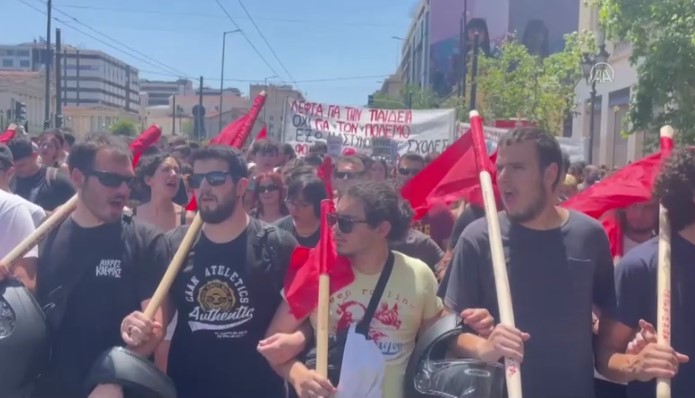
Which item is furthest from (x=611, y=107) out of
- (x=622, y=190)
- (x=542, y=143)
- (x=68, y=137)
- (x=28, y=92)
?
(x=28, y=92)

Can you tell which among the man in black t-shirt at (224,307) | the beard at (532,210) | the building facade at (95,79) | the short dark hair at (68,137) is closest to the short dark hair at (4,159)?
the man in black t-shirt at (224,307)

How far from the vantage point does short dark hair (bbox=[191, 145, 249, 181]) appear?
170 inches

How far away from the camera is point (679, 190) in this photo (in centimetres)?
360

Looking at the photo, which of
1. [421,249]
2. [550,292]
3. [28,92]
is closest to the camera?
[550,292]

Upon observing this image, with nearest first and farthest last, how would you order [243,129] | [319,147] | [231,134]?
[243,129] < [231,134] < [319,147]

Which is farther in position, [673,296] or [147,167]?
[147,167]

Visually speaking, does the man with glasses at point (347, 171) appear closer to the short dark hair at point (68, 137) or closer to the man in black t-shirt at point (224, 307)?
the man in black t-shirt at point (224, 307)

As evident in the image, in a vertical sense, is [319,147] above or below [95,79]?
below

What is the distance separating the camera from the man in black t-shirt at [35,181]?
298 inches

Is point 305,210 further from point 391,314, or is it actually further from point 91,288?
point 391,314

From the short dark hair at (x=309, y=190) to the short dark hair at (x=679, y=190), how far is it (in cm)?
247

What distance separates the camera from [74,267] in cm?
413

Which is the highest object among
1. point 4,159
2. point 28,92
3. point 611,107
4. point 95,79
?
point 95,79

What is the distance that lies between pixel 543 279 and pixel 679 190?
585 mm
